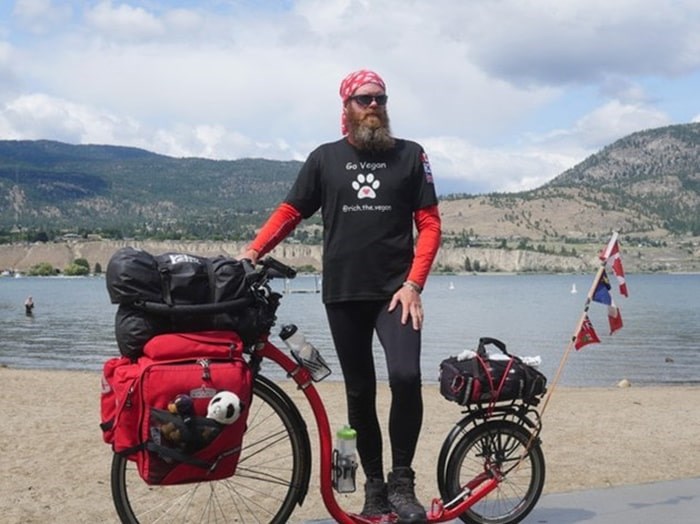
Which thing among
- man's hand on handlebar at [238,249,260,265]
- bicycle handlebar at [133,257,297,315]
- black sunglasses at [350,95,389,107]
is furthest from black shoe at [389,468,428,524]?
black sunglasses at [350,95,389,107]

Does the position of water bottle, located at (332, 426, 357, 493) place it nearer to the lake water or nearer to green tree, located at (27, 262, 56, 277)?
the lake water

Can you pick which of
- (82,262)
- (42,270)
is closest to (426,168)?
(82,262)

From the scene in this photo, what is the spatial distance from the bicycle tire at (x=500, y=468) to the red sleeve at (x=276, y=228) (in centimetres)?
138

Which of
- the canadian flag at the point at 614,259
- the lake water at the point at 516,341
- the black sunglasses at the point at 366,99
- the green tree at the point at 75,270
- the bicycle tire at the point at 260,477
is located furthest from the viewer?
the green tree at the point at 75,270

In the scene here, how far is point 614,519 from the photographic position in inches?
185

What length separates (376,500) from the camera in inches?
164

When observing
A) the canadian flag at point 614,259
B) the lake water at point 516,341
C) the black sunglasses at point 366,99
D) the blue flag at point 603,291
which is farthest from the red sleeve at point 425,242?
the lake water at point 516,341

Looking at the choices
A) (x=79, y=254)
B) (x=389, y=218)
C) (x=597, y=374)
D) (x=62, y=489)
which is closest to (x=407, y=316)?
(x=389, y=218)

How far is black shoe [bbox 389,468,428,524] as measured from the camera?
4020 millimetres

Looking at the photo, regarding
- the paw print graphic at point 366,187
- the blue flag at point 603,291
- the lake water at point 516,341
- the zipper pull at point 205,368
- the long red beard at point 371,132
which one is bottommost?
the lake water at point 516,341

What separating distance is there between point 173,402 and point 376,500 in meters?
1.31

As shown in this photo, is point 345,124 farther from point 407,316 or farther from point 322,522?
point 322,522

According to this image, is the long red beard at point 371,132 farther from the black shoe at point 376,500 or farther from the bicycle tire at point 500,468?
the black shoe at point 376,500

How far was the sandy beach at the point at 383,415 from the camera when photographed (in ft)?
18.7
